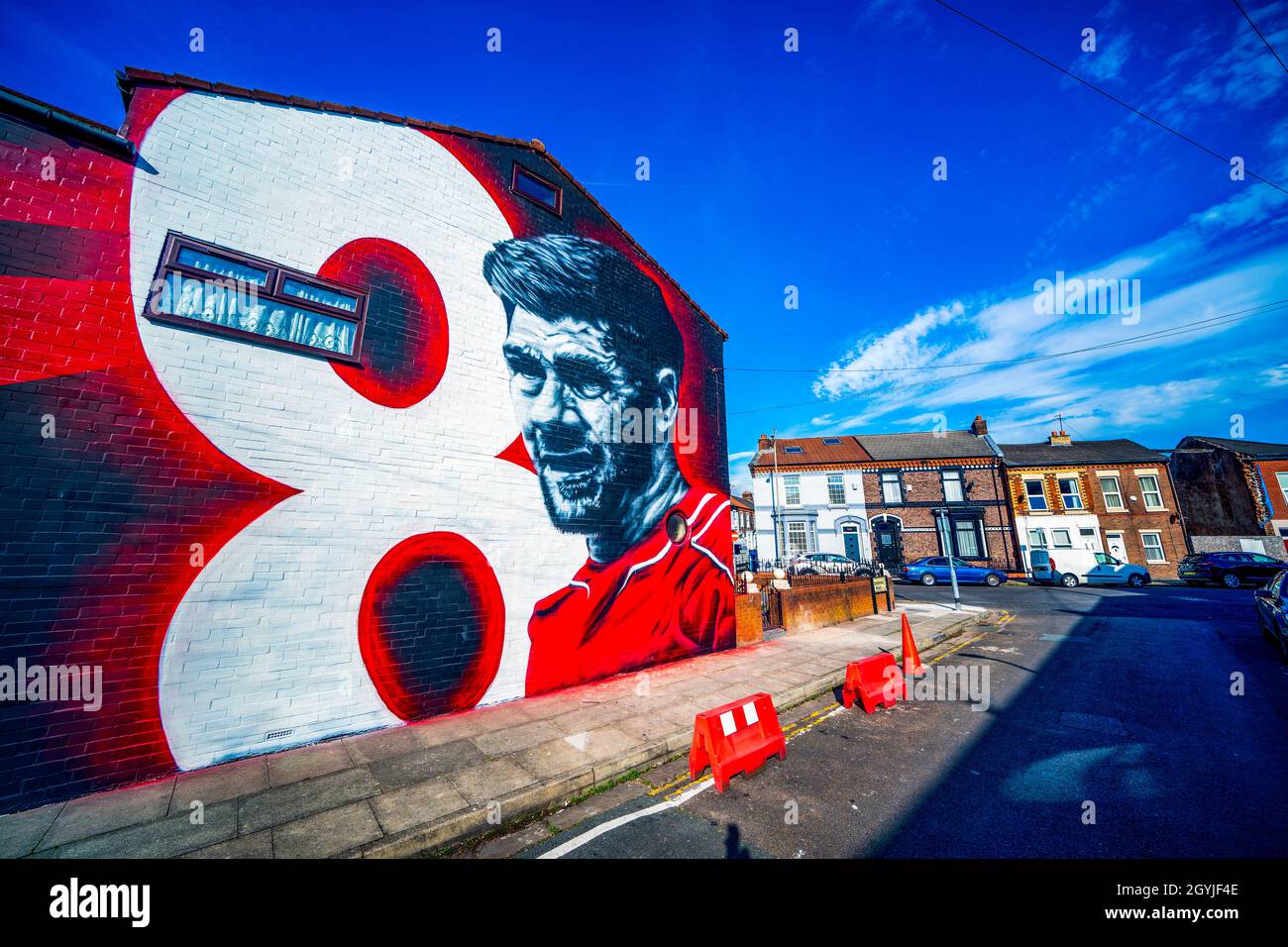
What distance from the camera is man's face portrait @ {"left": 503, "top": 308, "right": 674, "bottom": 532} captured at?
24.4 feet

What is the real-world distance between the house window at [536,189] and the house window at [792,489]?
2390 centimetres

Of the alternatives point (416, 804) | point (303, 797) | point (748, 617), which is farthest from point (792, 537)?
point (303, 797)

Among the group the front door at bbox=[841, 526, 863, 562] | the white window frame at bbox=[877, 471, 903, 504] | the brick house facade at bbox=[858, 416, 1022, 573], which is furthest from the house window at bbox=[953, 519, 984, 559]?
the front door at bbox=[841, 526, 863, 562]

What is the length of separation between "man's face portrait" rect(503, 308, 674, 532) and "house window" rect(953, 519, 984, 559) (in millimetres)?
26045

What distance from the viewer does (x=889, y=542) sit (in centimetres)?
2753

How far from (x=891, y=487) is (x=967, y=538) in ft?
16.5

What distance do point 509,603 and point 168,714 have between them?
352 cm

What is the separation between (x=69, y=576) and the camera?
4156 millimetres

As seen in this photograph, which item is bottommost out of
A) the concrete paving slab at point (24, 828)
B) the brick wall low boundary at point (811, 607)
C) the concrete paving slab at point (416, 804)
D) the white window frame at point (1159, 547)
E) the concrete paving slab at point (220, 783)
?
the concrete paving slab at point (416, 804)

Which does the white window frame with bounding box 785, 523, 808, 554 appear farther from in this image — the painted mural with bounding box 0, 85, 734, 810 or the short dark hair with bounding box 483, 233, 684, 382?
the painted mural with bounding box 0, 85, 734, 810

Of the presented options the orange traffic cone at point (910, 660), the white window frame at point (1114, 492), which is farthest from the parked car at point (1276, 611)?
the white window frame at point (1114, 492)

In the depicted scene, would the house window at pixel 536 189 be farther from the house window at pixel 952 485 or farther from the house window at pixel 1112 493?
the house window at pixel 1112 493

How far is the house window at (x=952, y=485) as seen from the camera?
90.2ft

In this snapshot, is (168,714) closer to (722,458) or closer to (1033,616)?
(722,458)
